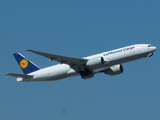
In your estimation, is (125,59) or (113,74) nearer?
(125,59)

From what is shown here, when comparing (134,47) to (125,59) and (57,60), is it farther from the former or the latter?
(57,60)

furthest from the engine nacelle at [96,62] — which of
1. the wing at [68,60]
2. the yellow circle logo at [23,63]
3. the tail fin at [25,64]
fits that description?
the yellow circle logo at [23,63]

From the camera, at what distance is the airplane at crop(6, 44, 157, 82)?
5384 centimetres

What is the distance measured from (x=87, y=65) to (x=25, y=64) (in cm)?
1200

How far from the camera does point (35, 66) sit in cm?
6094

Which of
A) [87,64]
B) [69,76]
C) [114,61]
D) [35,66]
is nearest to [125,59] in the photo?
[114,61]

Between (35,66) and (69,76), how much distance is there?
263 inches

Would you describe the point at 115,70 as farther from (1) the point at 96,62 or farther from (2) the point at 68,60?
(2) the point at 68,60

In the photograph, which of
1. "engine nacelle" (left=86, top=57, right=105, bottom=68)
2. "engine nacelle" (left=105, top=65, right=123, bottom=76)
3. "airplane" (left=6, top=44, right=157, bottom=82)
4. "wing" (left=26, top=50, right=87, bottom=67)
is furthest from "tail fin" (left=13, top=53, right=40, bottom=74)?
"engine nacelle" (left=105, top=65, right=123, bottom=76)

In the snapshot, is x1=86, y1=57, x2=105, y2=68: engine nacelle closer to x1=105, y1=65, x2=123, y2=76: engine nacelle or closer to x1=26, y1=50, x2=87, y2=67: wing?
x1=26, y1=50, x2=87, y2=67: wing

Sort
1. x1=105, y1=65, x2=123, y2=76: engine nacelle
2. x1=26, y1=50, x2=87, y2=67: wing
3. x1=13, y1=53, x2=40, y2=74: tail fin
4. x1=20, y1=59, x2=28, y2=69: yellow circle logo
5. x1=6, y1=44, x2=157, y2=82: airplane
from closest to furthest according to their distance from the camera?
x1=26, y1=50, x2=87, y2=67: wing → x1=6, y1=44, x2=157, y2=82: airplane → x1=105, y1=65, x2=123, y2=76: engine nacelle → x1=13, y1=53, x2=40, y2=74: tail fin → x1=20, y1=59, x2=28, y2=69: yellow circle logo

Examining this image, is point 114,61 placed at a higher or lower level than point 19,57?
lower

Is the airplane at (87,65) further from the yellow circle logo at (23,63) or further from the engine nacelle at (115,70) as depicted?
the yellow circle logo at (23,63)

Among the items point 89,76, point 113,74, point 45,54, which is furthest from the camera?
point 113,74
